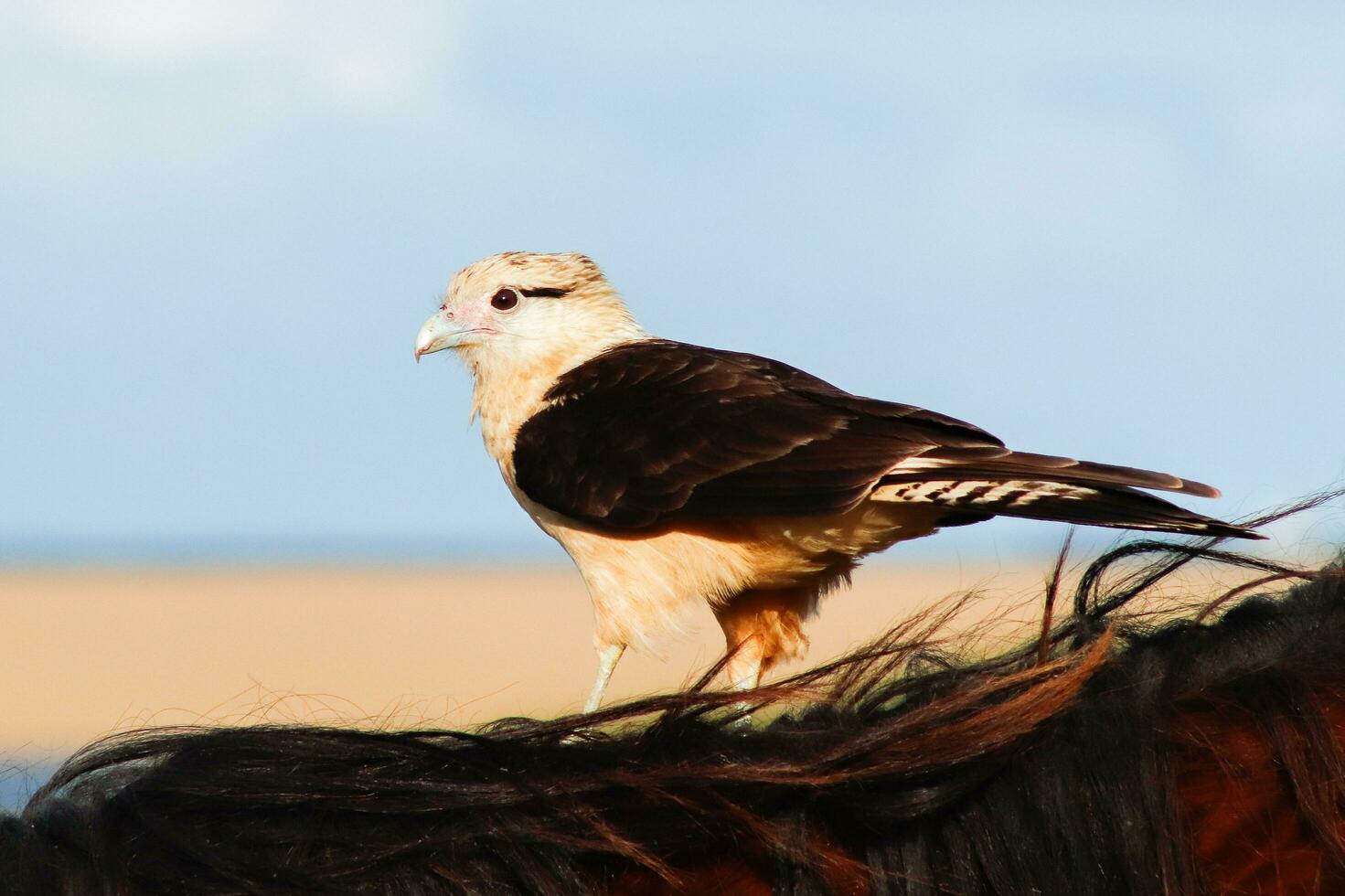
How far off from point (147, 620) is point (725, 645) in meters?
30.7

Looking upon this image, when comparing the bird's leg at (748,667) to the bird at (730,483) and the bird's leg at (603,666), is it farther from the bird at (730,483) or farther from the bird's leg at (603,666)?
the bird's leg at (603,666)

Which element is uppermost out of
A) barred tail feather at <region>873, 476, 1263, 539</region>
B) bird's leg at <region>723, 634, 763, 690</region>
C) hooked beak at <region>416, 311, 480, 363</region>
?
hooked beak at <region>416, 311, 480, 363</region>

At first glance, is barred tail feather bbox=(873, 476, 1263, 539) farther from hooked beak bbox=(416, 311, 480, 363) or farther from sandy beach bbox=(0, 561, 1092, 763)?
sandy beach bbox=(0, 561, 1092, 763)

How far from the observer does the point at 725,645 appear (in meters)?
5.88

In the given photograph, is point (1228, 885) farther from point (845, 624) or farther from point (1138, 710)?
point (845, 624)

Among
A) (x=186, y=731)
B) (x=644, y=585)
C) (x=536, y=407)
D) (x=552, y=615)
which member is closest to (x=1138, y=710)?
(x=186, y=731)

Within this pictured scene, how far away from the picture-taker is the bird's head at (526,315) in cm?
649

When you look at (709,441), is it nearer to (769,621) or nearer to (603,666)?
(769,621)

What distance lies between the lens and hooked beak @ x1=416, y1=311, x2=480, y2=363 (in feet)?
21.4

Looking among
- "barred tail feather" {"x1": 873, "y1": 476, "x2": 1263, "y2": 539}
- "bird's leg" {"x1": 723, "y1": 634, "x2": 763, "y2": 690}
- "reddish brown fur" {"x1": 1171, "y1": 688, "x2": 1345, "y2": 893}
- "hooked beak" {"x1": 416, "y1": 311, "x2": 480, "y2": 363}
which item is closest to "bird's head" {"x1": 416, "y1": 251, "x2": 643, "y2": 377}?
"hooked beak" {"x1": 416, "y1": 311, "x2": 480, "y2": 363}

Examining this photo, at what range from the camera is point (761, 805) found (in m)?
2.56

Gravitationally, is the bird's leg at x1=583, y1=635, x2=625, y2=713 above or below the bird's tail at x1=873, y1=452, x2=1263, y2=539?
below

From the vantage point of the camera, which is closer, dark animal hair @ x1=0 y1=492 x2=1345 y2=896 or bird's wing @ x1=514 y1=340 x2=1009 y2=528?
dark animal hair @ x1=0 y1=492 x2=1345 y2=896

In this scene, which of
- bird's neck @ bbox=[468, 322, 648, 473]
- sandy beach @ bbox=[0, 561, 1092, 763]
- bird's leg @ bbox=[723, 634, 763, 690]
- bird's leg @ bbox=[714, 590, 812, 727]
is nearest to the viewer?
bird's leg @ bbox=[723, 634, 763, 690]
